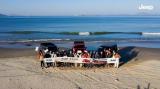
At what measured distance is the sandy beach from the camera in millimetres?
18281

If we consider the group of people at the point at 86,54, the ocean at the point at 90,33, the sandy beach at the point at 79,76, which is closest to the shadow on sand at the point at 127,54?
the sandy beach at the point at 79,76

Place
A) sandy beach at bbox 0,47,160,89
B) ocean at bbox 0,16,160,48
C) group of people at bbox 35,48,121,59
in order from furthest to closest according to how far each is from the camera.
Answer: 1. ocean at bbox 0,16,160,48
2. group of people at bbox 35,48,121,59
3. sandy beach at bbox 0,47,160,89

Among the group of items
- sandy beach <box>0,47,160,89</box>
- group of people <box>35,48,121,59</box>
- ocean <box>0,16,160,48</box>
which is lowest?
ocean <box>0,16,160,48</box>

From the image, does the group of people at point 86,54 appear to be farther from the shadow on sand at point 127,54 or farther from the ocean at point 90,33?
the ocean at point 90,33

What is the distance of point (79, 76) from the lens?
20625mm

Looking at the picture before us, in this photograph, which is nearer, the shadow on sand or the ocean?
the shadow on sand

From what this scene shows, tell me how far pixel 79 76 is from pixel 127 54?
1135 cm

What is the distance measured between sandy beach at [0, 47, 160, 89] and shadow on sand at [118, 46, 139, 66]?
30 cm

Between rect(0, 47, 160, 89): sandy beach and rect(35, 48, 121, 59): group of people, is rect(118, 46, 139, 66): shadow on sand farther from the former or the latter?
rect(35, 48, 121, 59): group of people

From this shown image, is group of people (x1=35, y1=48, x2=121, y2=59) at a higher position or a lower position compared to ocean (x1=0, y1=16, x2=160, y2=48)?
higher

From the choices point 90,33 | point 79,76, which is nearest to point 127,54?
point 79,76

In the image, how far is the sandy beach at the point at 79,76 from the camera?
60.0ft

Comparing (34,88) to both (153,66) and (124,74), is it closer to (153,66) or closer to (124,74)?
(124,74)

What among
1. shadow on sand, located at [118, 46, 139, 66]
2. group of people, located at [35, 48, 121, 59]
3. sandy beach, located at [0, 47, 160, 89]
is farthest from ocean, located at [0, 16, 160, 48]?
sandy beach, located at [0, 47, 160, 89]
